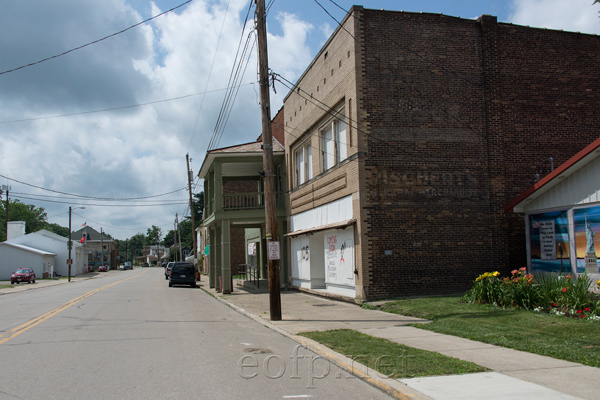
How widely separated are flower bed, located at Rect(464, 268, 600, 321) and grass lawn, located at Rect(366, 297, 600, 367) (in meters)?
0.35

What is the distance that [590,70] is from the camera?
1797 cm

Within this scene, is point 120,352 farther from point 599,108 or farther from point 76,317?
point 599,108

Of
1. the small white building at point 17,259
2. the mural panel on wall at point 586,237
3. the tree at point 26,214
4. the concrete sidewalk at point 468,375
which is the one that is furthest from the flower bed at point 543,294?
the tree at point 26,214

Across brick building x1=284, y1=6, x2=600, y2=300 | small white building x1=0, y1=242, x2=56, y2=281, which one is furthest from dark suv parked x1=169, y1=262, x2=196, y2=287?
small white building x1=0, y1=242, x2=56, y2=281

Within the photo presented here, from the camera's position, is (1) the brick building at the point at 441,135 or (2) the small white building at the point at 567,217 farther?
(1) the brick building at the point at 441,135

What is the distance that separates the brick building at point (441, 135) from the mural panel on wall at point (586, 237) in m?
3.57

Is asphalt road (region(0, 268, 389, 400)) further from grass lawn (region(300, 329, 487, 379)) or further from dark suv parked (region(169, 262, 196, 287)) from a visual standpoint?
dark suv parked (region(169, 262, 196, 287))

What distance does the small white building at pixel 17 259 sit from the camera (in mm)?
58750

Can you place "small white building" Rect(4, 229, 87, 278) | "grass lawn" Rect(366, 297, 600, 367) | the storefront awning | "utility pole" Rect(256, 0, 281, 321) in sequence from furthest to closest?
"small white building" Rect(4, 229, 87, 278), the storefront awning, "utility pole" Rect(256, 0, 281, 321), "grass lawn" Rect(366, 297, 600, 367)

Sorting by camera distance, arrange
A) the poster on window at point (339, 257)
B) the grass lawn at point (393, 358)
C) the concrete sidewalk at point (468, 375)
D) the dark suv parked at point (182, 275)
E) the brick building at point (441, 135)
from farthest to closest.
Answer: the dark suv parked at point (182, 275)
the poster on window at point (339, 257)
the brick building at point (441, 135)
the grass lawn at point (393, 358)
the concrete sidewalk at point (468, 375)

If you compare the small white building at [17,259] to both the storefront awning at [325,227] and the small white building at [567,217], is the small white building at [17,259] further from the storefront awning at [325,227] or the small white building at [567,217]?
the small white building at [567,217]

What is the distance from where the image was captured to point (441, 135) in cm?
1689

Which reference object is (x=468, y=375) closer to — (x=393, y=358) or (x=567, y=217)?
(x=393, y=358)

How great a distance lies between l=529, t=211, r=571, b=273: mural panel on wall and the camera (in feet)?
45.2
